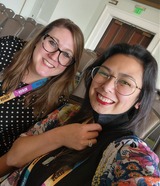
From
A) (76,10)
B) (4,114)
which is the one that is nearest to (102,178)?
(4,114)

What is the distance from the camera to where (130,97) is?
2.92 ft

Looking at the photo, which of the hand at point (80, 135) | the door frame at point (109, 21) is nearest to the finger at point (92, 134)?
the hand at point (80, 135)

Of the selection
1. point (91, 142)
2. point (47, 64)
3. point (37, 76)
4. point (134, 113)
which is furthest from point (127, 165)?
point (37, 76)

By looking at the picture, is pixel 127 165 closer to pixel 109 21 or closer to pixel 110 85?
pixel 110 85

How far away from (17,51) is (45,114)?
496 mm

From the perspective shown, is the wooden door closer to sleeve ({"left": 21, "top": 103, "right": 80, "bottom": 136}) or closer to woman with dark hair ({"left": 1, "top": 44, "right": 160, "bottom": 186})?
sleeve ({"left": 21, "top": 103, "right": 80, "bottom": 136})

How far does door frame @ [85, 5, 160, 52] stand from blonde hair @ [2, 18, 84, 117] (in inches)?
134

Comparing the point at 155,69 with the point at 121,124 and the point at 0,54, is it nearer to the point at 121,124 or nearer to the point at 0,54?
the point at 121,124

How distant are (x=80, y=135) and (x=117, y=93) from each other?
0.23 m

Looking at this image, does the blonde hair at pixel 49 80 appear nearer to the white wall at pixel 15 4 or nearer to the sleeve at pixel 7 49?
the sleeve at pixel 7 49

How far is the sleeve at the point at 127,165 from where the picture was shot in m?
0.62

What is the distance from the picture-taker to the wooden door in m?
4.82

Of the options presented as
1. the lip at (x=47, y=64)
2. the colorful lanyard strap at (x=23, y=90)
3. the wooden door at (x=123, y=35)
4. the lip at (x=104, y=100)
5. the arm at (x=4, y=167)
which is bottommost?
the arm at (x=4, y=167)

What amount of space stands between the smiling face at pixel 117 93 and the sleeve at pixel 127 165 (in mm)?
153
